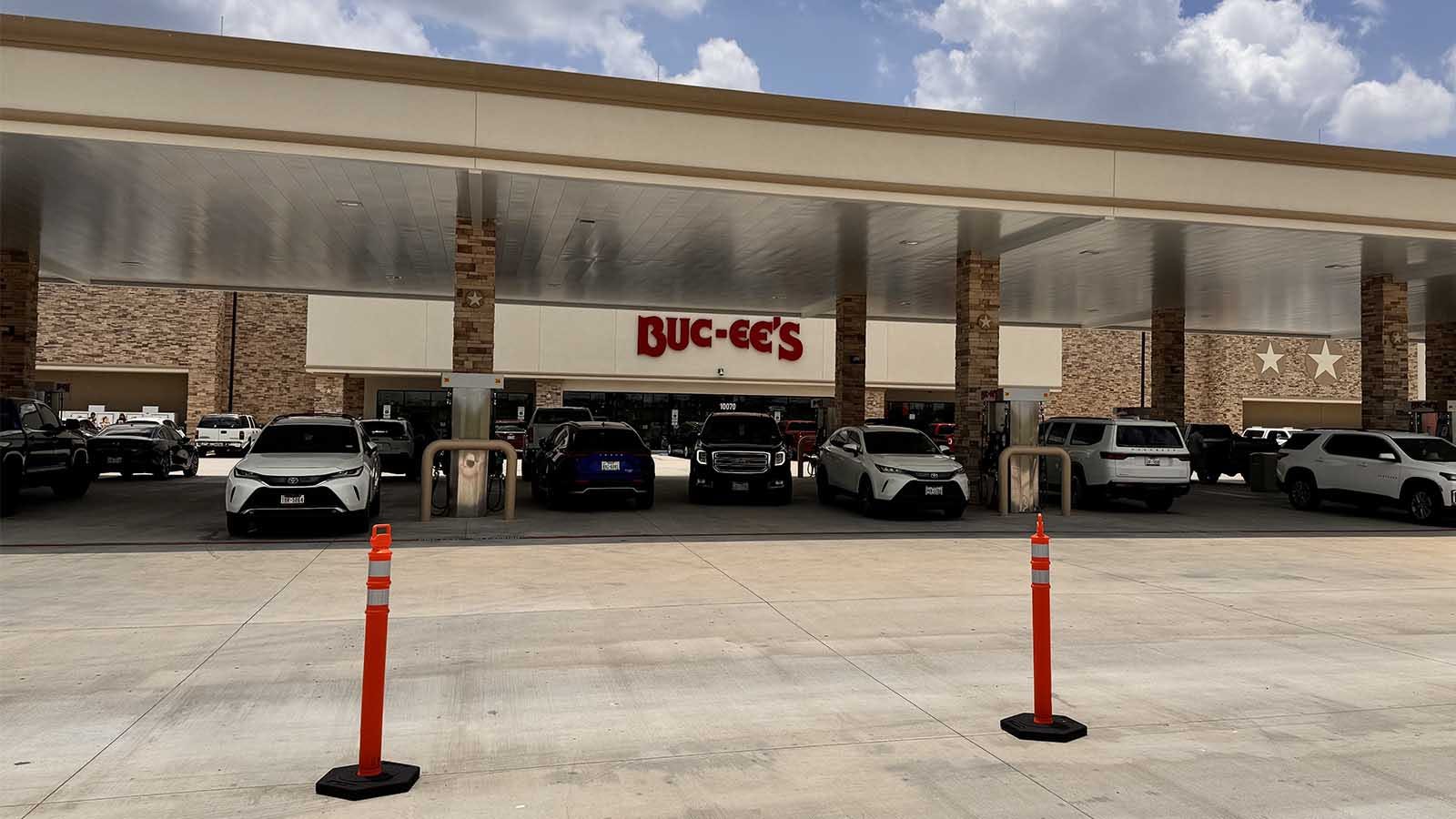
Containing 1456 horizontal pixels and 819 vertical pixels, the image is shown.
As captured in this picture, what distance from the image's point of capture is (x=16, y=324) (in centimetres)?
2036

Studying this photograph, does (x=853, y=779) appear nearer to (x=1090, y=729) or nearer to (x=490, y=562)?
(x=1090, y=729)

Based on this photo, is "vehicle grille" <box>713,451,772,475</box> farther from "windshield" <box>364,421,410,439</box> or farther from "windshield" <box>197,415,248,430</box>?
"windshield" <box>197,415,248,430</box>

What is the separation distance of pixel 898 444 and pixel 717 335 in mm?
22801

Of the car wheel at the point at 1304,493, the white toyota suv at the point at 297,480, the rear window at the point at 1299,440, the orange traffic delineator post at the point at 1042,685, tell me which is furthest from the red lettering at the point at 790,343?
the orange traffic delineator post at the point at 1042,685

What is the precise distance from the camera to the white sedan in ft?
55.0

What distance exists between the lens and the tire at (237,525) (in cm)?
1329


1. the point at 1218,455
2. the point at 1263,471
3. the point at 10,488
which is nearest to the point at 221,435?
the point at 10,488

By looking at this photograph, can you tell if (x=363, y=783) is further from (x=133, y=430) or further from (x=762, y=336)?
(x=762, y=336)

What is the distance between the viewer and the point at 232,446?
3753 cm

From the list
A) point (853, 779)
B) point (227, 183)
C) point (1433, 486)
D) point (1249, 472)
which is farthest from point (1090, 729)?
point (1249, 472)

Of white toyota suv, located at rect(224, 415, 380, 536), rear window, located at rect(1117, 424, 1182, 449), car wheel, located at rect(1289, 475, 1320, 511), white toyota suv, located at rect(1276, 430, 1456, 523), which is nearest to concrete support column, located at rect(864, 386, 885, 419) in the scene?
white toyota suv, located at rect(1276, 430, 1456, 523)

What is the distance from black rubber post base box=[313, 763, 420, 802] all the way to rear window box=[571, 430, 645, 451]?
1251cm

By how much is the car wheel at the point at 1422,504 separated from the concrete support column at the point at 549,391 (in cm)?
2902

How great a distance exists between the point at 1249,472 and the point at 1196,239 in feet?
34.8
